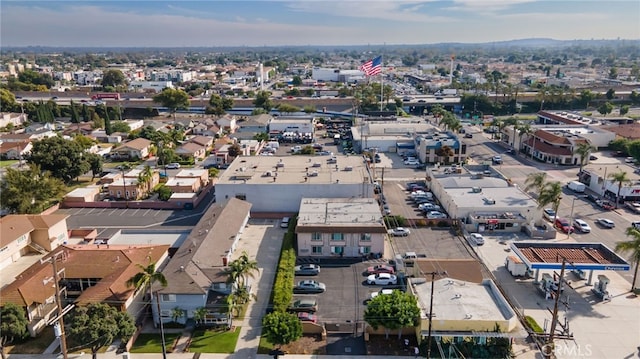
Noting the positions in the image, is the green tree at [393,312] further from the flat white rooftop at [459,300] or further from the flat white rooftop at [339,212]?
the flat white rooftop at [339,212]

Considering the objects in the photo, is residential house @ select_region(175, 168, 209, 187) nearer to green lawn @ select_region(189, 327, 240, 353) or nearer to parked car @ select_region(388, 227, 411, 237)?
parked car @ select_region(388, 227, 411, 237)

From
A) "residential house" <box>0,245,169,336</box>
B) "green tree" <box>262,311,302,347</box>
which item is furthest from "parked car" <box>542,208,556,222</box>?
"residential house" <box>0,245,169,336</box>

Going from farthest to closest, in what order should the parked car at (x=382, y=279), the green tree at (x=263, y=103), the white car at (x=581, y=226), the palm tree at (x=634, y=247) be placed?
the green tree at (x=263, y=103) → the white car at (x=581, y=226) → the parked car at (x=382, y=279) → the palm tree at (x=634, y=247)

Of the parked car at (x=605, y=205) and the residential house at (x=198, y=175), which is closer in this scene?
the parked car at (x=605, y=205)

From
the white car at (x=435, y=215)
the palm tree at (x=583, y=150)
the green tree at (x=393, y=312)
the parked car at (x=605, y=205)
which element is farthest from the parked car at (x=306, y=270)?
the palm tree at (x=583, y=150)

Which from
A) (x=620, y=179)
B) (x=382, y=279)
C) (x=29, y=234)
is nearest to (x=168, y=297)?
(x=382, y=279)

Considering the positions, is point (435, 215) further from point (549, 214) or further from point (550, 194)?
point (549, 214)

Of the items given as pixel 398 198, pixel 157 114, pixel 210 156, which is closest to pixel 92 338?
pixel 398 198
